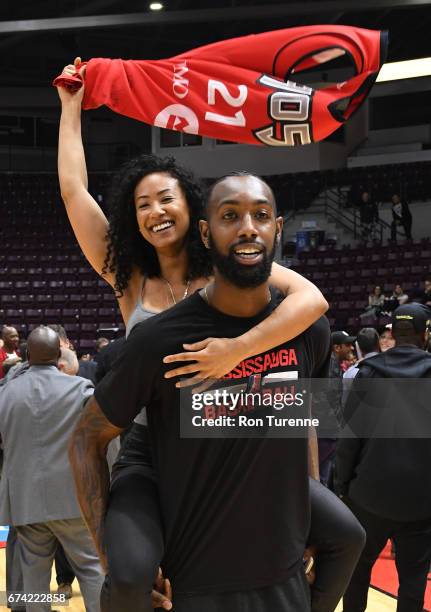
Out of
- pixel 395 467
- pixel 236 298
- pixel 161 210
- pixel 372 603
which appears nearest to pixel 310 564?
pixel 236 298

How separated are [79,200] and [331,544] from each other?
1.14m

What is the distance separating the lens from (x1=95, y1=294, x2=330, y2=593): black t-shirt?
1.71 metres

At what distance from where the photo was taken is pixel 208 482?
1721mm

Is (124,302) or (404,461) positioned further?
(404,461)

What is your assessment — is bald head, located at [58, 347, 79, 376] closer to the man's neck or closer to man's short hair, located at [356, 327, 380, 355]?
man's short hair, located at [356, 327, 380, 355]

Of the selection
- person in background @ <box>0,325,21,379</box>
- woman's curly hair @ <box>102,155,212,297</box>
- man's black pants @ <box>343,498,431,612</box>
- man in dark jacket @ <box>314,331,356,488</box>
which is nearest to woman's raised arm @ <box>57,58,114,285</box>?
woman's curly hair @ <box>102,155,212,297</box>

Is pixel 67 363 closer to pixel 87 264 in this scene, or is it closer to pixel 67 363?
pixel 67 363

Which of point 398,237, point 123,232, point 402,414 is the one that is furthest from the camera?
point 398,237

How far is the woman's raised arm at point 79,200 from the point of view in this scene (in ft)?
7.63

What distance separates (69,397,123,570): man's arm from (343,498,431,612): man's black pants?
7.35 ft

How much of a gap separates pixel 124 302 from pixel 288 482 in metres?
0.76

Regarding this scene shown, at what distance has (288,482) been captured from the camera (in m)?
1.76

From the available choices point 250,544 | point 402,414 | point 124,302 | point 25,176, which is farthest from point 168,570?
point 25,176

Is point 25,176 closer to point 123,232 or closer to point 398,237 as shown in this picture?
point 398,237
